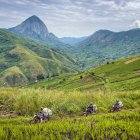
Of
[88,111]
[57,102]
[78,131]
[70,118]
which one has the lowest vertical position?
[70,118]

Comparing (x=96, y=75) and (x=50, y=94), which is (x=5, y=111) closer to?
(x=50, y=94)

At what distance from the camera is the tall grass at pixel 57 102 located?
19267mm

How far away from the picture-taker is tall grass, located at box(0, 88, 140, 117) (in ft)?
63.2

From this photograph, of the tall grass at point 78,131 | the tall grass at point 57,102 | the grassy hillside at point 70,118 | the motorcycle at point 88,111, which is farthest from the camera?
the tall grass at point 57,102

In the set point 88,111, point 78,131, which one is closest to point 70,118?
point 88,111

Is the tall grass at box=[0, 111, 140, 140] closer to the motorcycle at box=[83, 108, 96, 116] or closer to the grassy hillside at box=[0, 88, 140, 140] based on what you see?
the grassy hillside at box=[0, 88, 140, 140]

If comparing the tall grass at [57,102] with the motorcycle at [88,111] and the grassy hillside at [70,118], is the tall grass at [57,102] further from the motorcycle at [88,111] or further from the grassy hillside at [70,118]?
the motorcycle at [88,111]

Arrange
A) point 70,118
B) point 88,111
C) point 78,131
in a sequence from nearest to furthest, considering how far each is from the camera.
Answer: point 78,131, point 70,118, point 88,111

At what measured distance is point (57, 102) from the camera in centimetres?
2006

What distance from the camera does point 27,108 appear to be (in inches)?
755

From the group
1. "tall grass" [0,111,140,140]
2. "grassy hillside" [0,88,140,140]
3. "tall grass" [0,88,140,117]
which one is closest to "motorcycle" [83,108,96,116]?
"grassy hillside" [0,88,140,140]

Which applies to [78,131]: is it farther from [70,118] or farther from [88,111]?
[88,111]

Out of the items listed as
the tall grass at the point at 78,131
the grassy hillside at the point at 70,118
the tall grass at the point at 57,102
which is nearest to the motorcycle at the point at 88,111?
the grassy hillside at the point at 70,118

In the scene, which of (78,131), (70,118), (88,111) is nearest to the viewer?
(78,131)
